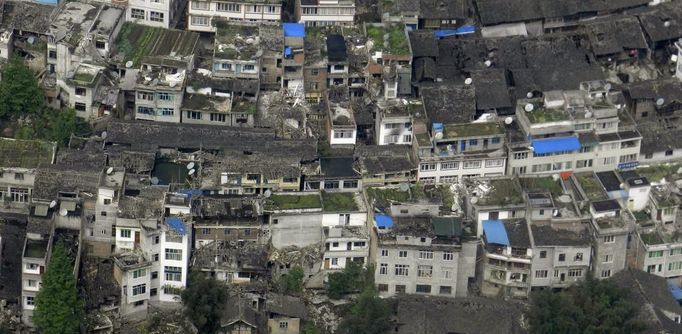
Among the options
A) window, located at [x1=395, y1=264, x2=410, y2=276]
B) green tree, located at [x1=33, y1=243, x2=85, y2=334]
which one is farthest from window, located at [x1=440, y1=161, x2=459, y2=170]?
green tree, located at [x1=33, y1=243, x2=85, y2=334]

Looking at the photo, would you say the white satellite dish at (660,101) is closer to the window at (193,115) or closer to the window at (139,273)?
the window at (193,115)

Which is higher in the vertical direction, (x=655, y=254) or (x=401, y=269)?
(x=655, y=254)

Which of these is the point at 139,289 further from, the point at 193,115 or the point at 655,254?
the point at 655,254

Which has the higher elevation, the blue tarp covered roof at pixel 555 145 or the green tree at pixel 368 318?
the blue tarp covered roof at pixel 555 145

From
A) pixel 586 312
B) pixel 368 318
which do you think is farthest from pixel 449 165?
pixel 368 318

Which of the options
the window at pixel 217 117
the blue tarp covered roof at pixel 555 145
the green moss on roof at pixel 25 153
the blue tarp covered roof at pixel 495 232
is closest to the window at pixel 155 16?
the window at pixel 217 117

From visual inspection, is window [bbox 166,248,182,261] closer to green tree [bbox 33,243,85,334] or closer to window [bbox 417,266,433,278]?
green tree [bbox 33,243,85,334]
